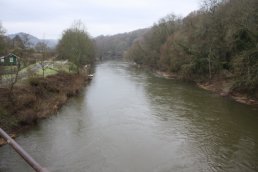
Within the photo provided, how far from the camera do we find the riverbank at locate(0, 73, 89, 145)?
65.7 ft

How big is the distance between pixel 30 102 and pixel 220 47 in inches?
1053

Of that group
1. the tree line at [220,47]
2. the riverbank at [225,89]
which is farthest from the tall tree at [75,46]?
the riverbank at [225,89]

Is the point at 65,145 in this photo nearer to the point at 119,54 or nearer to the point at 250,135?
the point at 250,135

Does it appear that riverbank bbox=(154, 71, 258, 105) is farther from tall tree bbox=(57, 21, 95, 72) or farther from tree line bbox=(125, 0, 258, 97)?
tall tree bbox=(57, 21, 95, 72)

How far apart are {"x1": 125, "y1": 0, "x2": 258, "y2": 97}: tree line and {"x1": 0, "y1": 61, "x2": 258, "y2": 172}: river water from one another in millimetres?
4400

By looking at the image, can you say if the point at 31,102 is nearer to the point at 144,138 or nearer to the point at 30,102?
the point at 30,102

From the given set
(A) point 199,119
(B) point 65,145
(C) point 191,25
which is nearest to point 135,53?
(C) point 191,25

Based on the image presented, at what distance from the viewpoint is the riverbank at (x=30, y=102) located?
65.7 ft

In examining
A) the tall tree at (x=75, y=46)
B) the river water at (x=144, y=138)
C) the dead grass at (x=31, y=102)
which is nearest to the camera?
the river water at (x=144, y=138)

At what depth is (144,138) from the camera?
1889 centimetres

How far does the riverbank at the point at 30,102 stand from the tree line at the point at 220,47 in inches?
757

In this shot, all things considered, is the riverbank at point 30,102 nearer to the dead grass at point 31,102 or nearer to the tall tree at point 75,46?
the dead grass at point 31,102

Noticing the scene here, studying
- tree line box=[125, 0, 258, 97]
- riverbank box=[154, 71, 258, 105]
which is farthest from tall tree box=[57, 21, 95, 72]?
riverbank box=[154, 71, 258, 105]

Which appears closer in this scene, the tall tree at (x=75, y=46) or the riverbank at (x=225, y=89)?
the riverbank at (x=225, y=89)
